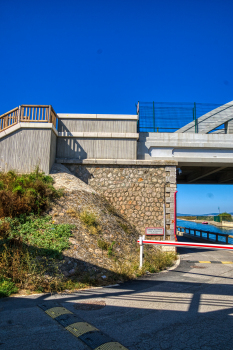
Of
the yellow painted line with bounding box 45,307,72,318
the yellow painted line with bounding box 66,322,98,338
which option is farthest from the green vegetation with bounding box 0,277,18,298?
the yellow painted line with bounding box 66,322,98,338

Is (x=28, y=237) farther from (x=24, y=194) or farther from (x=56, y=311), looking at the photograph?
(x=56, y=311)

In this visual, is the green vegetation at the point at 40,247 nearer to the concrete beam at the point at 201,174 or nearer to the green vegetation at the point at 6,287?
the green vegetation at the point at 6,287

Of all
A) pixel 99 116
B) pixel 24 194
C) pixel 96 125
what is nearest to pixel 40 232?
pixel 24 194

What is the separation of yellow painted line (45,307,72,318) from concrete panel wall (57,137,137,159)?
1183 centimetres

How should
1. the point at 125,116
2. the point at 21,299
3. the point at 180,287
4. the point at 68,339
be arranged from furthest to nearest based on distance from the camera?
the point at 125,116, the point at 180,287, the point at 21,299, the point at 68,339

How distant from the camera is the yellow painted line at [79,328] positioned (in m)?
4.28

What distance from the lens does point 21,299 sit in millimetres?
6078

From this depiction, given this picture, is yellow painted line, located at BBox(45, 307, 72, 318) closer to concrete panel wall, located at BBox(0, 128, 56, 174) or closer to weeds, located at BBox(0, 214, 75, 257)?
weeds, located at BBox(0, 214, 75, 257)

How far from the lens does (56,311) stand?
5234 millimetres

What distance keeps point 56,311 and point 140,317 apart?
1.71m

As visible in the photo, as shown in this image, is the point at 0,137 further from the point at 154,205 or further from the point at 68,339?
the point at 68,339

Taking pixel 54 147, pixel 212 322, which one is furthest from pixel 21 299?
pixel 54 147

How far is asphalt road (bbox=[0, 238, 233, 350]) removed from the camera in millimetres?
3951

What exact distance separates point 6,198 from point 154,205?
861cm
